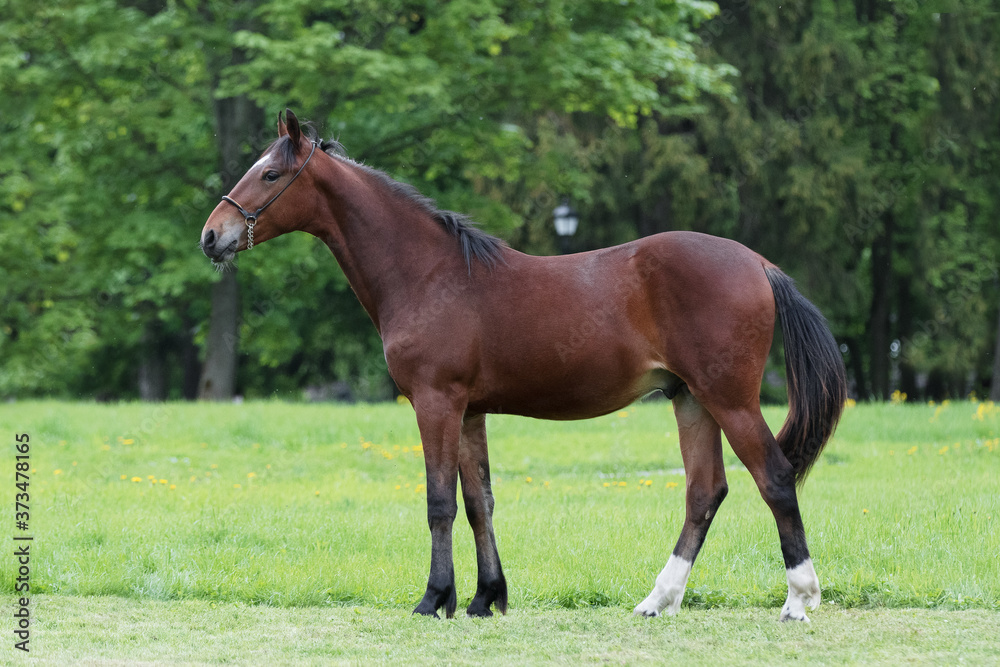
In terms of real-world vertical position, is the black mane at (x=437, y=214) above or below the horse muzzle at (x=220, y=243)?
above

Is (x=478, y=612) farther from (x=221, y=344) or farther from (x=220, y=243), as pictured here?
(x=221, y=344)

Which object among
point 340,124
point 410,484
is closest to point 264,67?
point 340,124

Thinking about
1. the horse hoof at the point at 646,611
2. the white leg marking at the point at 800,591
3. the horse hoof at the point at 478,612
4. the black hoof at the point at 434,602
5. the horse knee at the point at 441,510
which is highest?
the horse knee at the point at 441,510

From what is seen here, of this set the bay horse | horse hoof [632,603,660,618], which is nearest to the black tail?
the bay horse

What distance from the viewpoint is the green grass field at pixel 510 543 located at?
18.2 ft

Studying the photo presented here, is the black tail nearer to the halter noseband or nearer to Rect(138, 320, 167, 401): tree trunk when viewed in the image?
the halter noseband

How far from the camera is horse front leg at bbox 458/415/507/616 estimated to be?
5.91 metres

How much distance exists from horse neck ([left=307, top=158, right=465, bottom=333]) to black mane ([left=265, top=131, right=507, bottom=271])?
0.05m

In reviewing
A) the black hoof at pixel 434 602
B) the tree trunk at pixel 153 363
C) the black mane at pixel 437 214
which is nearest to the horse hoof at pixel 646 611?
the black hoof at pixel 434 602

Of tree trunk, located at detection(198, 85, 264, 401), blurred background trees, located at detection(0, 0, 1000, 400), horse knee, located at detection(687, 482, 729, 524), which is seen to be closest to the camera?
horse knee, located at detection(687, 482, 729, 524)

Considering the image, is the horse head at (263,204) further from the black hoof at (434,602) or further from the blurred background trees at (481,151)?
the blurred background trees at (481,151)

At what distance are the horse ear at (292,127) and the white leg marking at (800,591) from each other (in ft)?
11.8

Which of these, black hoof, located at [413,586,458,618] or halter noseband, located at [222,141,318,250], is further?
halter noseband, located at [222,141,318,250]

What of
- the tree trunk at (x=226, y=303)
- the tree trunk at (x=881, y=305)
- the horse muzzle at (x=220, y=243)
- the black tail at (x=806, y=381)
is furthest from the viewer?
the tree trunk at (x=881, y=305)
